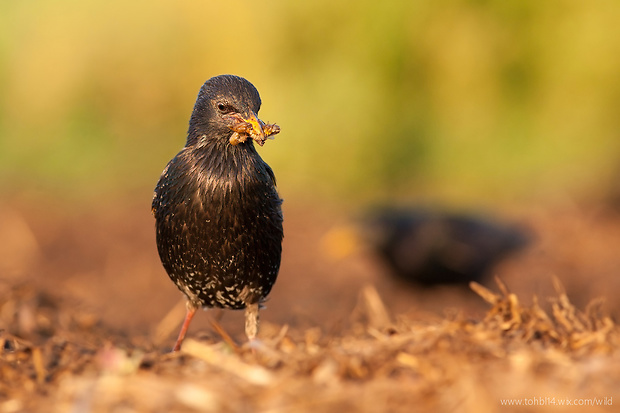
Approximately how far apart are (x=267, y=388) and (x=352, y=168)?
1035 cm

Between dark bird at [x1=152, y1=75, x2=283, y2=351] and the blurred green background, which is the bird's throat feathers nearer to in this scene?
dark bird at [x1=152, y1=75, x2=283, y2=351]

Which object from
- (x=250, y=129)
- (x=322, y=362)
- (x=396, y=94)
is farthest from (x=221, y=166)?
(x=396, y=94)

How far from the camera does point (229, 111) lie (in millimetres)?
4512

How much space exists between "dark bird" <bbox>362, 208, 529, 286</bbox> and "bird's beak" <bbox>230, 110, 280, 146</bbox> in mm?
4565

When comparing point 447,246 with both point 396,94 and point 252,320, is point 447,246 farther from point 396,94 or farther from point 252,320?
point 396,94

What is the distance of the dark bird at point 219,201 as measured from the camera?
454 centimetres

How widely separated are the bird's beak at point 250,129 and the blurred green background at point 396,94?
8.19 m

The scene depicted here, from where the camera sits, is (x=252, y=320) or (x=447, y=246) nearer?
(x=252, y=320)

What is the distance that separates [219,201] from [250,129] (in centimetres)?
47

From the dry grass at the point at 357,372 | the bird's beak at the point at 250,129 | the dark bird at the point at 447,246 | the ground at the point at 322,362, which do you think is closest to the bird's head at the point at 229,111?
the bird's beak at the point at 250,129

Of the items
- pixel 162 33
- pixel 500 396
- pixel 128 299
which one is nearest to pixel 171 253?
pixel 500 396

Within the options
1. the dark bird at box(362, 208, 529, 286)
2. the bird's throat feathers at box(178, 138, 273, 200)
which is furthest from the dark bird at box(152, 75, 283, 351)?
the dark bird at box(362, 208, 529, 286)

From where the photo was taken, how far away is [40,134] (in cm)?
1393

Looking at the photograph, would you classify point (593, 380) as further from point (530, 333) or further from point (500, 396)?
point (530, 333)
